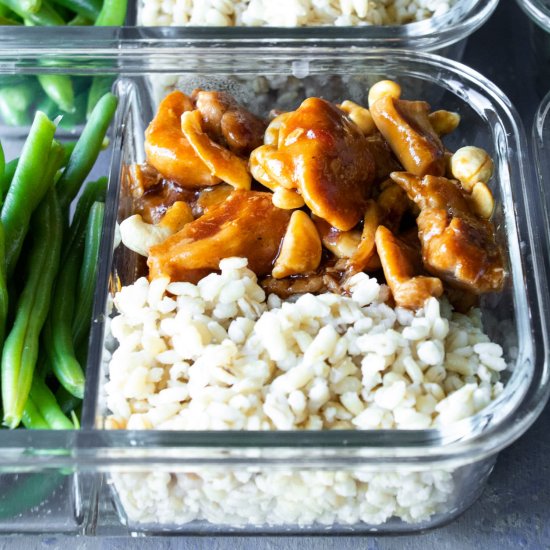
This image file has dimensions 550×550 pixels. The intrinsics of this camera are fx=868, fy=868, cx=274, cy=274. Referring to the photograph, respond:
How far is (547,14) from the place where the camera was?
2.58 m

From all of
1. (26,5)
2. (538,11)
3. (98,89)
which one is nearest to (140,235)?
(98,89)

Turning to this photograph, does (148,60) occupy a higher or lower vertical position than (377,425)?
higher

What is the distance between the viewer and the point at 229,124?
85.2 inches

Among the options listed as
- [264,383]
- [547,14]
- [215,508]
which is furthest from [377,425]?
[547,14]

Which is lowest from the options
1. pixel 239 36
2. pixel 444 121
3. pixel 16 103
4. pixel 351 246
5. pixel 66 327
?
pixel 66 327

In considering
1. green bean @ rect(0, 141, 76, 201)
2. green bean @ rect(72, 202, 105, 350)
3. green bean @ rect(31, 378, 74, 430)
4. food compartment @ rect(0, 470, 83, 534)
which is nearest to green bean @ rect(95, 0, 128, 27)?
green bean @ rect(0, 141, 76, 201)

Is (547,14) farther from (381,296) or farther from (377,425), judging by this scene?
(377,425)

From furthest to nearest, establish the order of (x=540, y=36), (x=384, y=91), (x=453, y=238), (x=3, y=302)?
(x=540, y=36), (x=384, y=91), (x=3, y=302), (x=453, y=238)

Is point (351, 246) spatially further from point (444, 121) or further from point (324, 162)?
point (444, 121)

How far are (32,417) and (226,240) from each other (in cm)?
59

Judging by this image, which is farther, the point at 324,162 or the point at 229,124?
the point at 229,124

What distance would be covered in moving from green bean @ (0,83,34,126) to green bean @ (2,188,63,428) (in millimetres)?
434

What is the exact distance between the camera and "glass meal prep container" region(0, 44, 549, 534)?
5.37ft

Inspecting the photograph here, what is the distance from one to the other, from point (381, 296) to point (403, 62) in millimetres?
752
